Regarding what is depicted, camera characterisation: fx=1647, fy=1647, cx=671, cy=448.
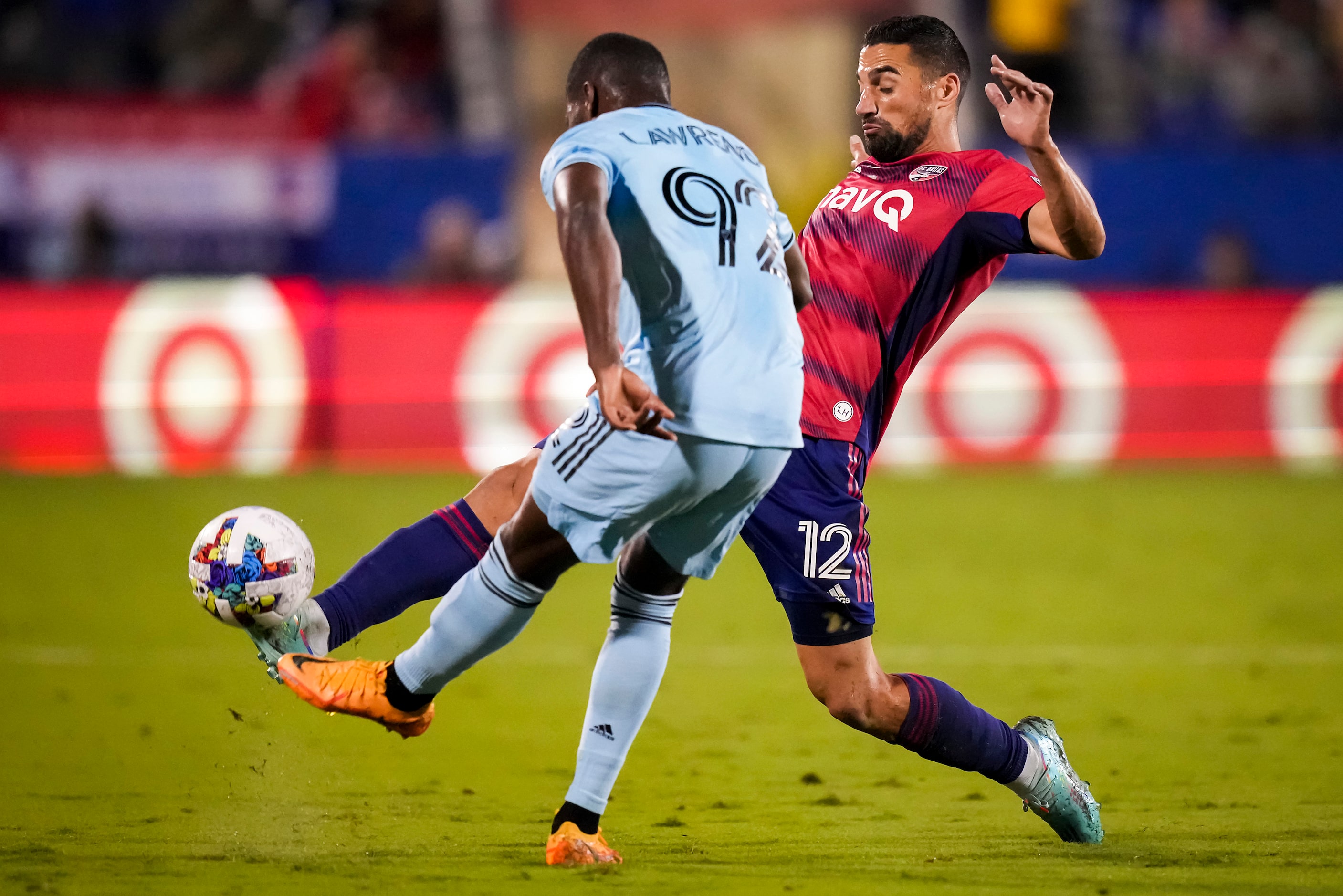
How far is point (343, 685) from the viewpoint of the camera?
3729 mm

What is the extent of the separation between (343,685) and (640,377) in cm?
99

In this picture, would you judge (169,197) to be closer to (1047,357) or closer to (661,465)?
(1047,357)

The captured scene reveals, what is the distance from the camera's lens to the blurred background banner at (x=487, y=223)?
11.9 m

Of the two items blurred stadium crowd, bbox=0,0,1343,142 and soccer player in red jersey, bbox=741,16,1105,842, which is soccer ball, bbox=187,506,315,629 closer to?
soccer player in red jersey, bbox=741,16,1105,842

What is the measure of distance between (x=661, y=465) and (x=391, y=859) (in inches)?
47.4

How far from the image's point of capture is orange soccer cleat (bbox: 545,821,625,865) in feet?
12.7

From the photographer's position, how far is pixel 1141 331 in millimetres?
11961

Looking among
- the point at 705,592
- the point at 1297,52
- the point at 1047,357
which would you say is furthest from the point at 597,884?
the point at 1297,52

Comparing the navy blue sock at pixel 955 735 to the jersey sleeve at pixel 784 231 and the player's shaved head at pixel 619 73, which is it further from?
the player's shaved head at pixel 619 73

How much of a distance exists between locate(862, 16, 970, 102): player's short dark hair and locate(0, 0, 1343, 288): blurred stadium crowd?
9.43 m

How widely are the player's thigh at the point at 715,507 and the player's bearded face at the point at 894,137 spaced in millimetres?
996

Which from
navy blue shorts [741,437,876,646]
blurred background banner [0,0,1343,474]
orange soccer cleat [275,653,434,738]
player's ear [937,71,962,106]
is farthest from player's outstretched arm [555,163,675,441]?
blurred background banner [0,0,1343,474]

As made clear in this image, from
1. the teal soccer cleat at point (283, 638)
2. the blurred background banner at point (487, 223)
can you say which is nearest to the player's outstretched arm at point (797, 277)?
the teal soccer cleat at point (283, 638)

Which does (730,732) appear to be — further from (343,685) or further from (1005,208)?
(1005,208)
